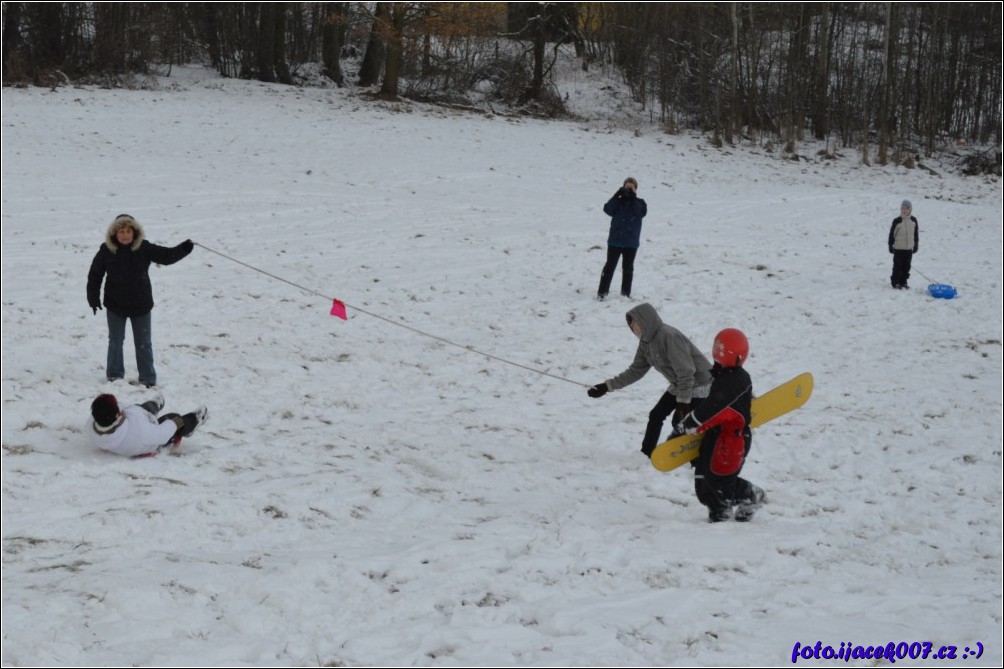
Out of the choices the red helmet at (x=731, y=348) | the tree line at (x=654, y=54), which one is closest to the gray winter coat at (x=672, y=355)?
the red helmet at (x=731, y=348)

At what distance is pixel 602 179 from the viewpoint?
23.3m

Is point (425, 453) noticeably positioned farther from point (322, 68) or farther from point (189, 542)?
point (322, 68)

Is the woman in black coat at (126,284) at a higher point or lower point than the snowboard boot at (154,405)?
higher

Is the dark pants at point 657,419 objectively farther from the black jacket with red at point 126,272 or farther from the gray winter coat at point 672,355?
the black jacket with red at point 126,272

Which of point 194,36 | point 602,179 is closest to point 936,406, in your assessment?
point 602,179

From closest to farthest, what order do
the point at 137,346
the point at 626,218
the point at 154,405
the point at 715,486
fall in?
the point at 715,486, the point at 154,405, the point at 137,346, the point at 626,218

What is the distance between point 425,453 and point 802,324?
732cm

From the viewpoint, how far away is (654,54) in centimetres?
3547

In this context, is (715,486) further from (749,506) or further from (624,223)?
(624,223)

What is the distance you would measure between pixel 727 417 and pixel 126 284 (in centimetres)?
590

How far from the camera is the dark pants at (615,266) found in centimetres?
1372

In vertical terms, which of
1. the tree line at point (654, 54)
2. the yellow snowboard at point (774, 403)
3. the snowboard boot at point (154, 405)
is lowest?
the snowboard boot at point (154, 405)

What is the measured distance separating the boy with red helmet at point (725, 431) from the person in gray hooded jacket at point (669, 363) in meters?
1.05

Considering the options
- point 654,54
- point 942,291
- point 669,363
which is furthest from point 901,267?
point 654,54
